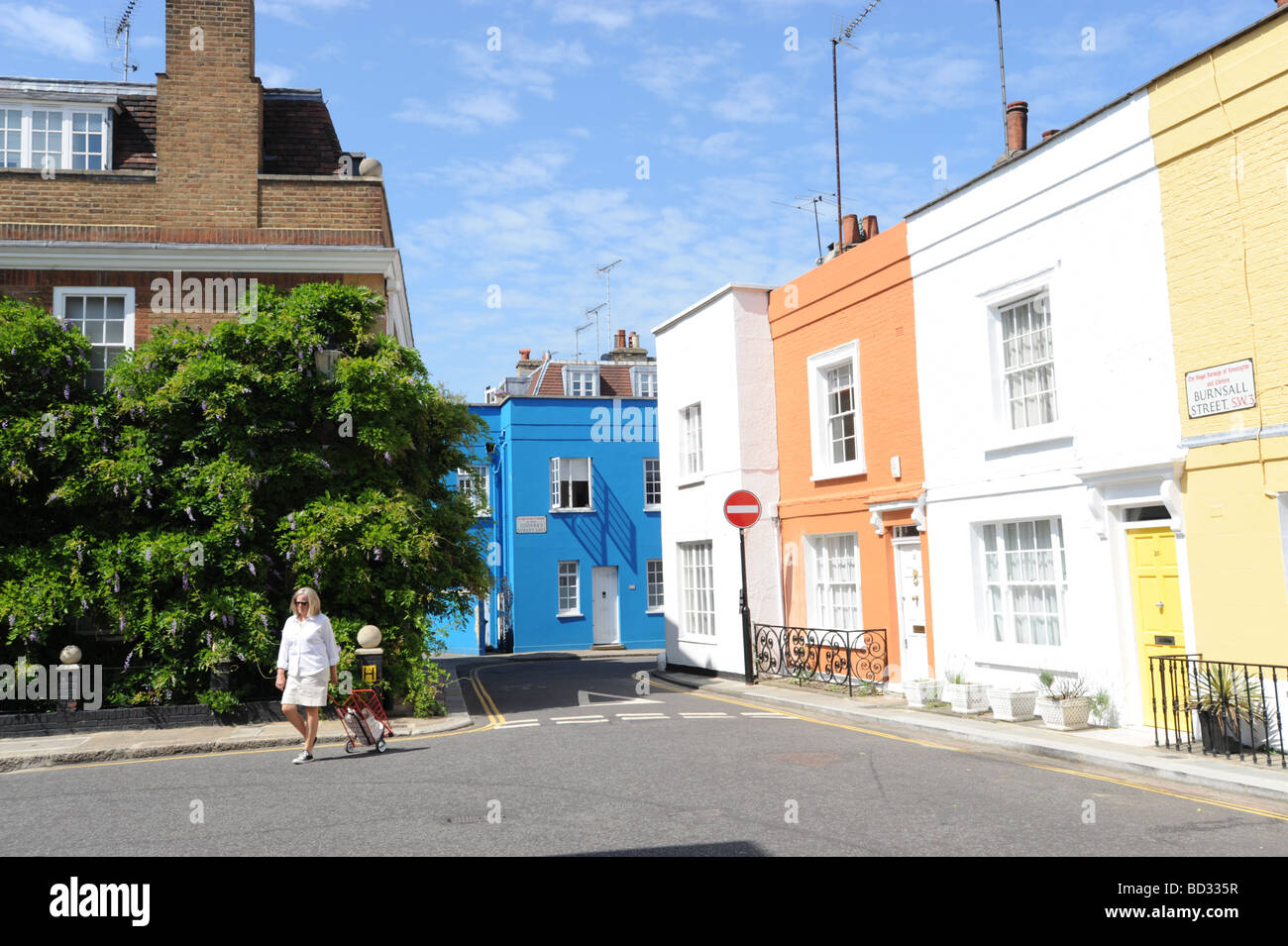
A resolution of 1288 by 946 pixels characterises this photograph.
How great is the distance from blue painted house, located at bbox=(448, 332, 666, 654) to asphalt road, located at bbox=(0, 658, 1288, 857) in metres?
23.0

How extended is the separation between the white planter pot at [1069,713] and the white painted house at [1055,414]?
330 mm

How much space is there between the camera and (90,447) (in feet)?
44.0

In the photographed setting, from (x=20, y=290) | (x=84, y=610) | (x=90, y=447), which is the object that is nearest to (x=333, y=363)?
(x=90, y=447)

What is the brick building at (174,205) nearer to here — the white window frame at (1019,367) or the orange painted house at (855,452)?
the orange painted house at (855,452)

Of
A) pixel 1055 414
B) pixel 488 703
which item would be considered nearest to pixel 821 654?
pixel 488 703

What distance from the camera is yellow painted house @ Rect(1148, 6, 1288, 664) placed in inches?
375

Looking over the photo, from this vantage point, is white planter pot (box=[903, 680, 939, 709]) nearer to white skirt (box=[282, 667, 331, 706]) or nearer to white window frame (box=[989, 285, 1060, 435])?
white window frame (box=[989, 285, 1060, 435])

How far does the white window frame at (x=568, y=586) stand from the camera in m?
35.0

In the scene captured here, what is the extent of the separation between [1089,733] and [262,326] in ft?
38.8

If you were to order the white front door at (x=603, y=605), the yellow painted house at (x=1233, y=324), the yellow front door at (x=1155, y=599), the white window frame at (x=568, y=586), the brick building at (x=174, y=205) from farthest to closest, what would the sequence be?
the white front door at (x=603, y=605), the white window frame at (x=568, y=586), the brick building at (x=174, y=205), the yellow front door at (x=1155, y=599), the yellow painted house at (x=1233, y=324)

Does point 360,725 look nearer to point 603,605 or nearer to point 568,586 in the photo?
point 568,586

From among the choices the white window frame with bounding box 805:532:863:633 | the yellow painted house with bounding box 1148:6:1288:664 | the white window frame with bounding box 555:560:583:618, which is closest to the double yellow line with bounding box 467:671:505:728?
the white window frame with bounding box 805:532:863:633

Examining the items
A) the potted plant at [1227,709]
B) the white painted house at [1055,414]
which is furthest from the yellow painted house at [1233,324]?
the potted plant at [1227,709]

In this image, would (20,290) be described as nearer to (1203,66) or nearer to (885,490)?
(885,490)
